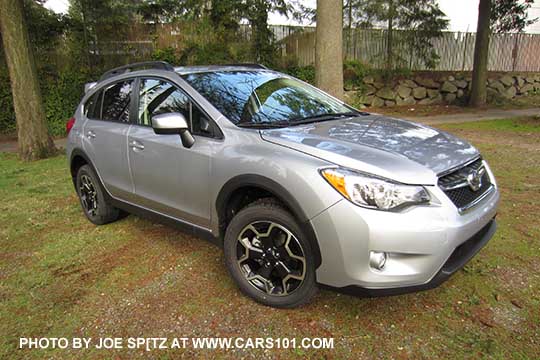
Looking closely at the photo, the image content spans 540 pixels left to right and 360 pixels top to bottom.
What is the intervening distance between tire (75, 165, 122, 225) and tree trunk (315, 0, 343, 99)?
433 cm

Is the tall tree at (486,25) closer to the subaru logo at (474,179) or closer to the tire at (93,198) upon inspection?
the subaru logo at (474,179)

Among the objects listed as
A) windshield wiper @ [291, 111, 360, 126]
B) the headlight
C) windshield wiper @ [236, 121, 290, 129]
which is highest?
windshield wiper @ [236, 121, 290, 129]

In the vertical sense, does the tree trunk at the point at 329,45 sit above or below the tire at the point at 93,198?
above

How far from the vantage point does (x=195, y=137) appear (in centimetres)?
300

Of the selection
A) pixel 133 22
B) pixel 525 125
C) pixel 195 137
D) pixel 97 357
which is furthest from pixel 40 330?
pixel 133 22

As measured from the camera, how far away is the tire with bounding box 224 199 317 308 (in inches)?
97.7

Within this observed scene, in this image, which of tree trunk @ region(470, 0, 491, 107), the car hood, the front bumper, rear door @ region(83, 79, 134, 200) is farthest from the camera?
tree trunk @ region(470, 0, 491, 107)

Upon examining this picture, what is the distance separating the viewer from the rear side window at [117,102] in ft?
12.3

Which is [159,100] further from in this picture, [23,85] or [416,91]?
[416,91]

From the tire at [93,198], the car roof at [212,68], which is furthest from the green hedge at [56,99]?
the car roof at [212,68]

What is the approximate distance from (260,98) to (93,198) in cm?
232

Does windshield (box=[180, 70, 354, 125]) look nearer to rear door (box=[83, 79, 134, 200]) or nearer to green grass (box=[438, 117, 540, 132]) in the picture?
rear door (box=[83, 79, 134, 200])

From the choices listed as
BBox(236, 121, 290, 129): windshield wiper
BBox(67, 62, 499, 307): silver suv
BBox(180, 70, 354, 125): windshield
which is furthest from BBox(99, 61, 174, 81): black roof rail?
BBox(236, 121, 290, 129): windshield wiper

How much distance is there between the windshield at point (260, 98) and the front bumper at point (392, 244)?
1.13 meters
